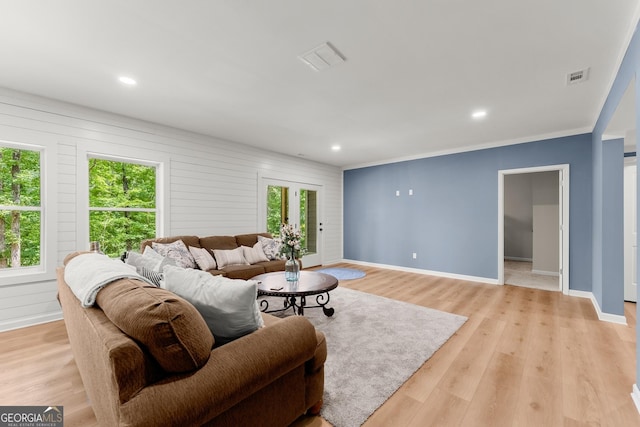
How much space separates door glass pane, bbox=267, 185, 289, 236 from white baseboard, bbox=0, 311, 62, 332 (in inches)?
130

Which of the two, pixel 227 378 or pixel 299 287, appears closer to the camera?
pixel 227 378

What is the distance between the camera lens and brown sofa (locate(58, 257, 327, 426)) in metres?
0.99

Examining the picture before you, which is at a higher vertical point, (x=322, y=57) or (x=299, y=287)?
(x=322, y=57)

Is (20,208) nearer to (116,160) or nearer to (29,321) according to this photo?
(116,160)

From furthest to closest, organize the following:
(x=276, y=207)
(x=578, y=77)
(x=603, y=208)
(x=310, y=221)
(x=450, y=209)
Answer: (x=310, y=221), (x=276, y=207), (x=450, y=209), (x=603, y=208), (x=578, y=77)

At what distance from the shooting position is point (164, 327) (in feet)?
3.45

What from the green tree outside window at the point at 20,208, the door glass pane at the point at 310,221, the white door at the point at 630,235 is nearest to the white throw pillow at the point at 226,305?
the green tree outside window at the point at 20,208

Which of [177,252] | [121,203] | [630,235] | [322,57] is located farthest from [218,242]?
[630,235]

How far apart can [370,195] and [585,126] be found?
154 inches

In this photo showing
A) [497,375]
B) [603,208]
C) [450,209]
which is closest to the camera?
[497,375]

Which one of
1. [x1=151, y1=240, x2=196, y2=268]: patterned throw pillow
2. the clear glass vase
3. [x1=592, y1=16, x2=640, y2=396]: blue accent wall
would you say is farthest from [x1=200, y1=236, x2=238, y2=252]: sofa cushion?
[x1=592, y1=16, x2=640, y2=396]: blue accent wall

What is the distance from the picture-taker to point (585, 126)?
13.6 feet

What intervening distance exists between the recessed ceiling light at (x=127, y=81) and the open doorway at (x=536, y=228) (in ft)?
18.3

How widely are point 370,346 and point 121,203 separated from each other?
12.4ft
